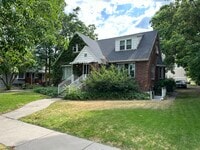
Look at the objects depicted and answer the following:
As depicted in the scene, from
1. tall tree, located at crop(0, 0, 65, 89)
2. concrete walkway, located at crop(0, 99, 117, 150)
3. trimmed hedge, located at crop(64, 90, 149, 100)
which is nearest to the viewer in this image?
tall tree, located at crop(0, 0, 65, 89)

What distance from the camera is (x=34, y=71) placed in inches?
1821

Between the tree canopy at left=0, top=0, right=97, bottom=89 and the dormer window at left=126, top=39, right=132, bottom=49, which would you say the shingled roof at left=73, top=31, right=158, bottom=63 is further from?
the tree canopy at left=0, top=0, right=97, bottom=89

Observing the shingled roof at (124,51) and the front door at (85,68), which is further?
the front door at (85,68)

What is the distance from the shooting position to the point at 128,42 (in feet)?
98.0

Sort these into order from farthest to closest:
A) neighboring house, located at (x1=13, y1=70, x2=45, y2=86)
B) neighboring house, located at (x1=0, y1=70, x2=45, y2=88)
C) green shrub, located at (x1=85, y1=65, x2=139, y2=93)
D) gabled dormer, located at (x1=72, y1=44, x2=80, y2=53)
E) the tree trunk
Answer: neighboring house, located at (x1=13, y1=70, x2=45, y2=86), neighboring house, located at (x1=0, y1=70, x2=45, y2=88), the tree trunk, gabled dormer, located at (x1=72, y1=44, x2=80, y2=53), green shrub, located at (x1=85, y1=65, x2=139, y2=93)

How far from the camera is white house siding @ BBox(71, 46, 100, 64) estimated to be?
2906cm

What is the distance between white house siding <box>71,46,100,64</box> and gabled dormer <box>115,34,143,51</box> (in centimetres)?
306

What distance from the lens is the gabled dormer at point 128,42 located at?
29.3 meters

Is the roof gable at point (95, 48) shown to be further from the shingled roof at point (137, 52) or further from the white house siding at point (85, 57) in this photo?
the white house siding at point (85, 57)

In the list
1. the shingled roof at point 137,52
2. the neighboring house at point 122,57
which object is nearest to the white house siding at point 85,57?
the neighboring house at point 122,57

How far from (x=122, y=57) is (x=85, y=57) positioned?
3.76 meters

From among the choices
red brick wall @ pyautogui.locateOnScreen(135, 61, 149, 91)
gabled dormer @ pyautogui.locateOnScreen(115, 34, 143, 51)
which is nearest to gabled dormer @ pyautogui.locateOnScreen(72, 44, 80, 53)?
gabled dormer @ pyautogui.locateOnScreen(115, 34, 143, 51)

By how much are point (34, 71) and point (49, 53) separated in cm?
528

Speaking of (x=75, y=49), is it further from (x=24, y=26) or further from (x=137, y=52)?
(x=24, y=26)
